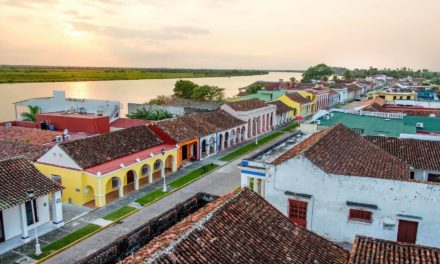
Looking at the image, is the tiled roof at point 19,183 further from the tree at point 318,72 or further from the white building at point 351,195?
the tree at point 318,72

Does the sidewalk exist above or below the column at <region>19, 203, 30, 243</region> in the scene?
below

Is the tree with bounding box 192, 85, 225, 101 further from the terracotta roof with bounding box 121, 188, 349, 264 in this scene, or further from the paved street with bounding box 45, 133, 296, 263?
the terracotta roof with bounding box 121, 188, 349, 264

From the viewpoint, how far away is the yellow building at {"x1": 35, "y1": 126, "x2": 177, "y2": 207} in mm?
21016

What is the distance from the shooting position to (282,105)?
52000mm

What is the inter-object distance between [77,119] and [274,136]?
21681 mm

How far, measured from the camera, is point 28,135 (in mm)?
29281

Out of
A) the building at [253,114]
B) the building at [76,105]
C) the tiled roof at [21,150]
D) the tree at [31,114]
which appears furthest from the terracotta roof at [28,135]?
the building at [253,114]

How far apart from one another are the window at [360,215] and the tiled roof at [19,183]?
14.2 metres

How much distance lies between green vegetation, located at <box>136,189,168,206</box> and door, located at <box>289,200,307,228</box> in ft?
30.5

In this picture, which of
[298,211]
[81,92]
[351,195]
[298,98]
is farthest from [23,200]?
[81,92]

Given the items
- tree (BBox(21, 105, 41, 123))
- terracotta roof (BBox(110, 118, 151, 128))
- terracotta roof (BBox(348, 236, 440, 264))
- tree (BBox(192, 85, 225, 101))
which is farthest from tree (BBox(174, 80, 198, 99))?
terracotta roof (BBox(348, 236, 440, 264))

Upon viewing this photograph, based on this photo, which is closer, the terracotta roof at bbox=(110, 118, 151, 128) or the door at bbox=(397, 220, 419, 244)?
the door at bbox=(397, 220, 419, 244)

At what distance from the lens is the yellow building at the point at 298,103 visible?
179 feet

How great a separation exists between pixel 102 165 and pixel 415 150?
1843 centimetres
